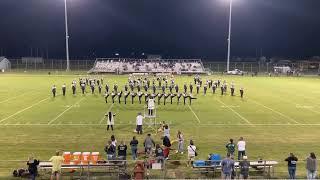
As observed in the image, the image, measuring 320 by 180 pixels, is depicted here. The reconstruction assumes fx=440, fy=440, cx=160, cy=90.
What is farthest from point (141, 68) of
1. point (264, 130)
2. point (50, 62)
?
point (264, 130)

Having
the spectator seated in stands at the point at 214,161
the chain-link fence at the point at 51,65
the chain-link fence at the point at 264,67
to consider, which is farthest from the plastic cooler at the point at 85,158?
the chain-link fence at the point at 51,65

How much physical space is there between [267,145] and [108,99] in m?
17.0

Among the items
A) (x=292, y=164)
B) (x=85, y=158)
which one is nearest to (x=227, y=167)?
(x=292, y=164)

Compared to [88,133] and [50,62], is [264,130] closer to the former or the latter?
[88,133]

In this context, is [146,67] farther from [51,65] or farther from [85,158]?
[85,158]

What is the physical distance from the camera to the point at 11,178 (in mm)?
13875

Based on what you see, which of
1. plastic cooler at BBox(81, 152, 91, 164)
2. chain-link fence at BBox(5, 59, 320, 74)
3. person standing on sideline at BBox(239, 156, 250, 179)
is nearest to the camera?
person standing on sideline at BBox(239, 156, 250, 179)

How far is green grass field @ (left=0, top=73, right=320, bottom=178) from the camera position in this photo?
59.1 ft

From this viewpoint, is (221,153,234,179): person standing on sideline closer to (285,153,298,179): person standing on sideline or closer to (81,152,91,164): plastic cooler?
(285,153,298,179): person standing on sideline

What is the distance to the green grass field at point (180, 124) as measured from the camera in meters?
18.0

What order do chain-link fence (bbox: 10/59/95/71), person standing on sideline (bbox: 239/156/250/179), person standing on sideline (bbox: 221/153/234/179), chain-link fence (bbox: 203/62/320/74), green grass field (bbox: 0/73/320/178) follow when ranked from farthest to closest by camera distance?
chain-link fence (bbox: 10/59/95/71) → chain-link fence (bbox: 203/62/320/74) → green grass field (bbox: 0/73/320/178) → person standing on sideline (bbox: 239/156/250/179) → person standing on sideline (bbox: 221/153/234/179)

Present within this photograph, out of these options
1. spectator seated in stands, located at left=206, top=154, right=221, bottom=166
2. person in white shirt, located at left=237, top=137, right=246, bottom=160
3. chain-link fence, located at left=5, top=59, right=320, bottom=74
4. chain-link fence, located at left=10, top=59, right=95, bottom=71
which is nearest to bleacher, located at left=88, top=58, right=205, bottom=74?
chain-link fence, located at left=5, top=59, right=320, bottom=74

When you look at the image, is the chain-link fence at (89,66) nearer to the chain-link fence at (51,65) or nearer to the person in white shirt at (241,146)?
the chain-link fence at (51,65)

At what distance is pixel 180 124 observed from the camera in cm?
2361
